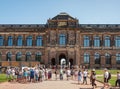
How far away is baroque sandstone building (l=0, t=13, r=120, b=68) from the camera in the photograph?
250ft

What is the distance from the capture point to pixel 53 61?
7706cm

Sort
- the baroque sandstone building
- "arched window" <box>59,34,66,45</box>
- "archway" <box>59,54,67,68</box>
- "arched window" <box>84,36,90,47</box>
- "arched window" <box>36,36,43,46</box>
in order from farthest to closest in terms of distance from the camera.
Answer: "arched window" <box>36,36,43,46</box>
"arched window" <box>84,36,90,47</box>
"archway" <box>59,54,67,68</box>
"arched window" <box>59,34,66,45</box>
the baroque sandstone building

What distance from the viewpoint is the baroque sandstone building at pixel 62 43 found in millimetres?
76312

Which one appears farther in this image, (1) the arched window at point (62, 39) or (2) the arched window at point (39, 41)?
(2) the arched window at point (39, 41)

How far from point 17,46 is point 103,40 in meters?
19.2

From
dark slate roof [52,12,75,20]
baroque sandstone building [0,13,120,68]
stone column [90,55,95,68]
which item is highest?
dark slate roof [52,12,75,20]

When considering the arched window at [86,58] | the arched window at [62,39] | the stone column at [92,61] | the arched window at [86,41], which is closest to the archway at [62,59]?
the arched window at [62,39]

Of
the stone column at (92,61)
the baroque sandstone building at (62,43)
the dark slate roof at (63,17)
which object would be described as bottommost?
the stone column at (92,61)

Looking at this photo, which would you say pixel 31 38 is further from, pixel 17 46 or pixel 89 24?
pixel 89 24

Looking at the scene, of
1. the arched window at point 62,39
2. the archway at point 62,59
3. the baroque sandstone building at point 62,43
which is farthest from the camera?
the archway at point 62,59

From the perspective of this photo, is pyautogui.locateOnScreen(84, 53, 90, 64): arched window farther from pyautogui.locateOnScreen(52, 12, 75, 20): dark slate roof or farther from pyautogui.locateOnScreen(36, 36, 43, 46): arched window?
pyautogui.locateOnScreen(36, 36, 43, 46): arched window

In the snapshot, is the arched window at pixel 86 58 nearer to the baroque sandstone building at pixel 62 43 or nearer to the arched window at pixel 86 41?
the baroque sandstone building at pixel 62 43

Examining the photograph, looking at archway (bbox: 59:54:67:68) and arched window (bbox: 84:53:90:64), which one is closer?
archway (bbox: 59:54:67:68)

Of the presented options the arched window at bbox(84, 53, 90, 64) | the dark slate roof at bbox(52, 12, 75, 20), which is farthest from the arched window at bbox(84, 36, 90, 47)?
the dark slate roof at bbox(52, 12, 75, 20)
